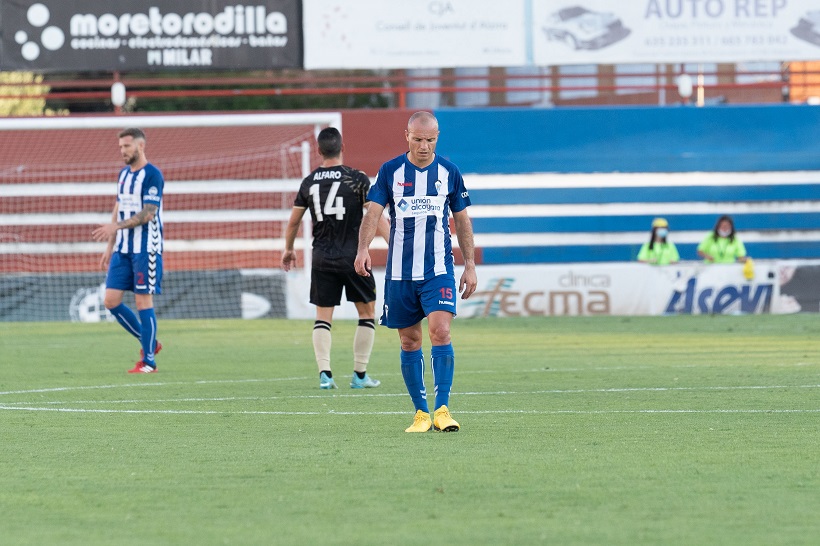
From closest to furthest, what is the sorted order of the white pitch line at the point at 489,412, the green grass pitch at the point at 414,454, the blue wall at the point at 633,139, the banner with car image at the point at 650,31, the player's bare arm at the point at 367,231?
the green grass pitch at the point at 414,454
the player's bare arm at the point at 367,231
the white pitch line at the point at 489,412
the banner with car image at the point at 650,31
the blue wall at the point at 633,139

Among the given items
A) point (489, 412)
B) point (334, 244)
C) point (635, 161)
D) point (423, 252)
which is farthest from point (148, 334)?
point (635, 161)

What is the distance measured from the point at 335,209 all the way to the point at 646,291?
39.0 feet

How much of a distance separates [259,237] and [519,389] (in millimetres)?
14183

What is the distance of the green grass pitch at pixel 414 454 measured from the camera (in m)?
5.12

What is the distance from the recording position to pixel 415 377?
8.12 metres

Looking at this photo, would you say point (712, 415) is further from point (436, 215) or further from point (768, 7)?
point (768, 7)

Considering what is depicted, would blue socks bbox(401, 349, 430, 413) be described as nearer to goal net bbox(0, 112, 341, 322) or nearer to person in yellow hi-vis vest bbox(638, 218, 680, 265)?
goal net bbox(0, 112, 341, 322)

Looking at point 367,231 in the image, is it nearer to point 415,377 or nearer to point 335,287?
point 415,377

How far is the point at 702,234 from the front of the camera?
81.4ft

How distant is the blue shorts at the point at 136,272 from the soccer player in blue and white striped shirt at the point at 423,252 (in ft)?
15.9

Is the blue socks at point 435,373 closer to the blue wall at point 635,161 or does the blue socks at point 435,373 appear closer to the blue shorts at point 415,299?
the blue shorts at point 415,299

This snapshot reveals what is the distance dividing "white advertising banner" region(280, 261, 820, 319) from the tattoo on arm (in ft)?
31.2

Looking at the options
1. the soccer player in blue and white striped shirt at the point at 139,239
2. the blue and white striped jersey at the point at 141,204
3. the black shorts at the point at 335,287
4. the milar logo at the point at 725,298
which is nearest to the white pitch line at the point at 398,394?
the black shorts at the point at 335,287

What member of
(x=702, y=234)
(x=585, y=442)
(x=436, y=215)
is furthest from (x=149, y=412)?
(x=702, y=234)
